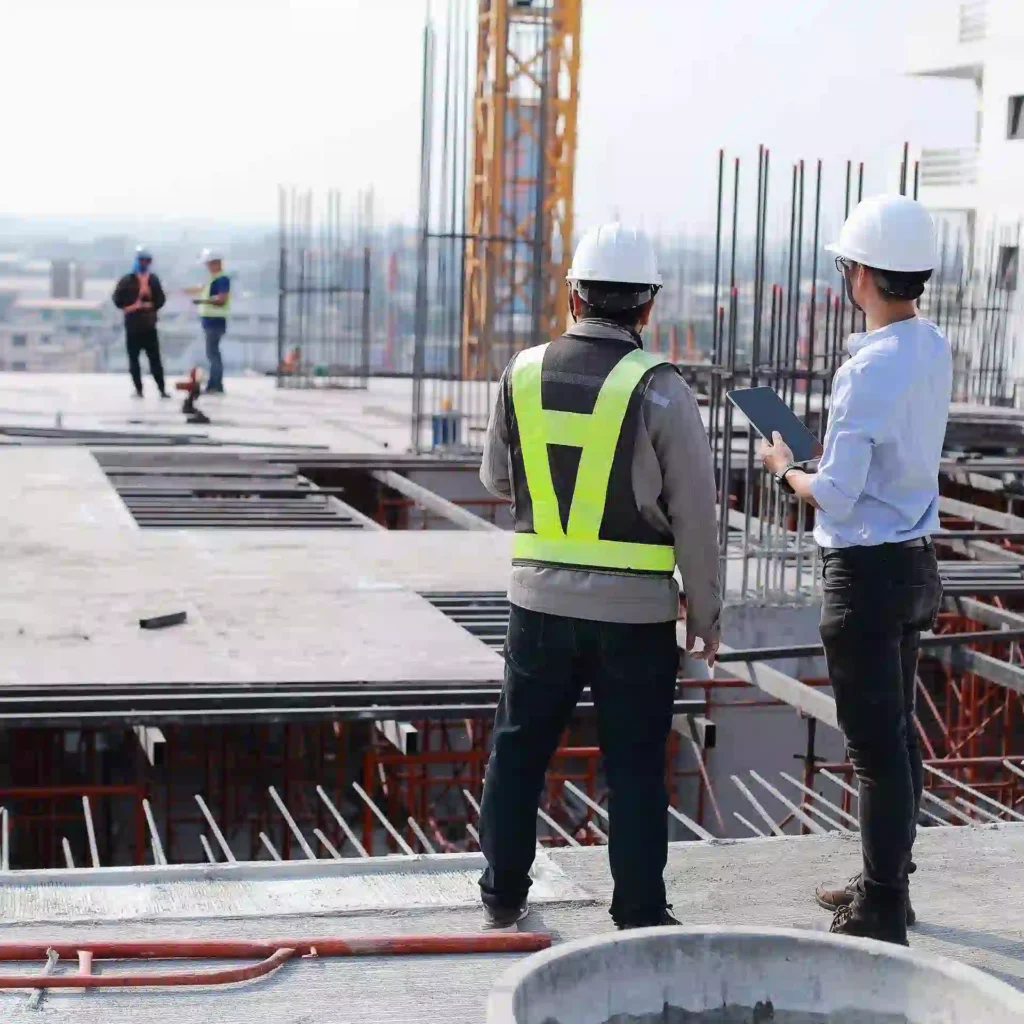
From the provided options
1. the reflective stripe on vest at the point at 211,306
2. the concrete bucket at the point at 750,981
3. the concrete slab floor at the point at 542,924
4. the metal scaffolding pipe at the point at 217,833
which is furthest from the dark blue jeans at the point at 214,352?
the concrete bucket at the point at 750,981

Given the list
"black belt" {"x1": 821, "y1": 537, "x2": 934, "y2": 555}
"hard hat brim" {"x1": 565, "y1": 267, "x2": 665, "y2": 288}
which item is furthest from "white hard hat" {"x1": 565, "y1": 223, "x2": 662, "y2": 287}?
"black belt" {"x1": 821, "y1": 537, "x2": 934, "y2": 555}

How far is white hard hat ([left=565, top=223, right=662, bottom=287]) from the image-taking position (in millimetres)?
4387

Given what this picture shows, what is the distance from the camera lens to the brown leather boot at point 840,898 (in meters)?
4.78

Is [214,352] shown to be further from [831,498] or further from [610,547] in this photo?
[831,498]

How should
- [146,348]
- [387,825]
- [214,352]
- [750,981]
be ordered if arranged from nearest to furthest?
1. [750,981]
2. [387,825]
3. [146,348]
4. [214,352]

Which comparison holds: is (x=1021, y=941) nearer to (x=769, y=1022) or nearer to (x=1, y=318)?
(x=769, y=1022)

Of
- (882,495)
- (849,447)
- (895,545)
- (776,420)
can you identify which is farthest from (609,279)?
(895,545)

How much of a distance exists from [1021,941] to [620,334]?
1.94 metres

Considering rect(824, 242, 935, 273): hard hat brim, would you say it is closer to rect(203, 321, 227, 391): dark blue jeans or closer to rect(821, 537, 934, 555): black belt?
rect(821, 537, 934, 555): black belt

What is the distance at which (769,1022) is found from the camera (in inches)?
136

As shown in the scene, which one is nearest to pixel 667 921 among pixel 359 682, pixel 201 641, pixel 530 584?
pixel 530 584

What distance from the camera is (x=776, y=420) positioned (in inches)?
181

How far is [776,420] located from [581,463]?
1.85 ft

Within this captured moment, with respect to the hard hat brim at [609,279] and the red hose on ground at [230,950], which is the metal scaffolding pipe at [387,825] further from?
the hard hat brim at [609,279]
